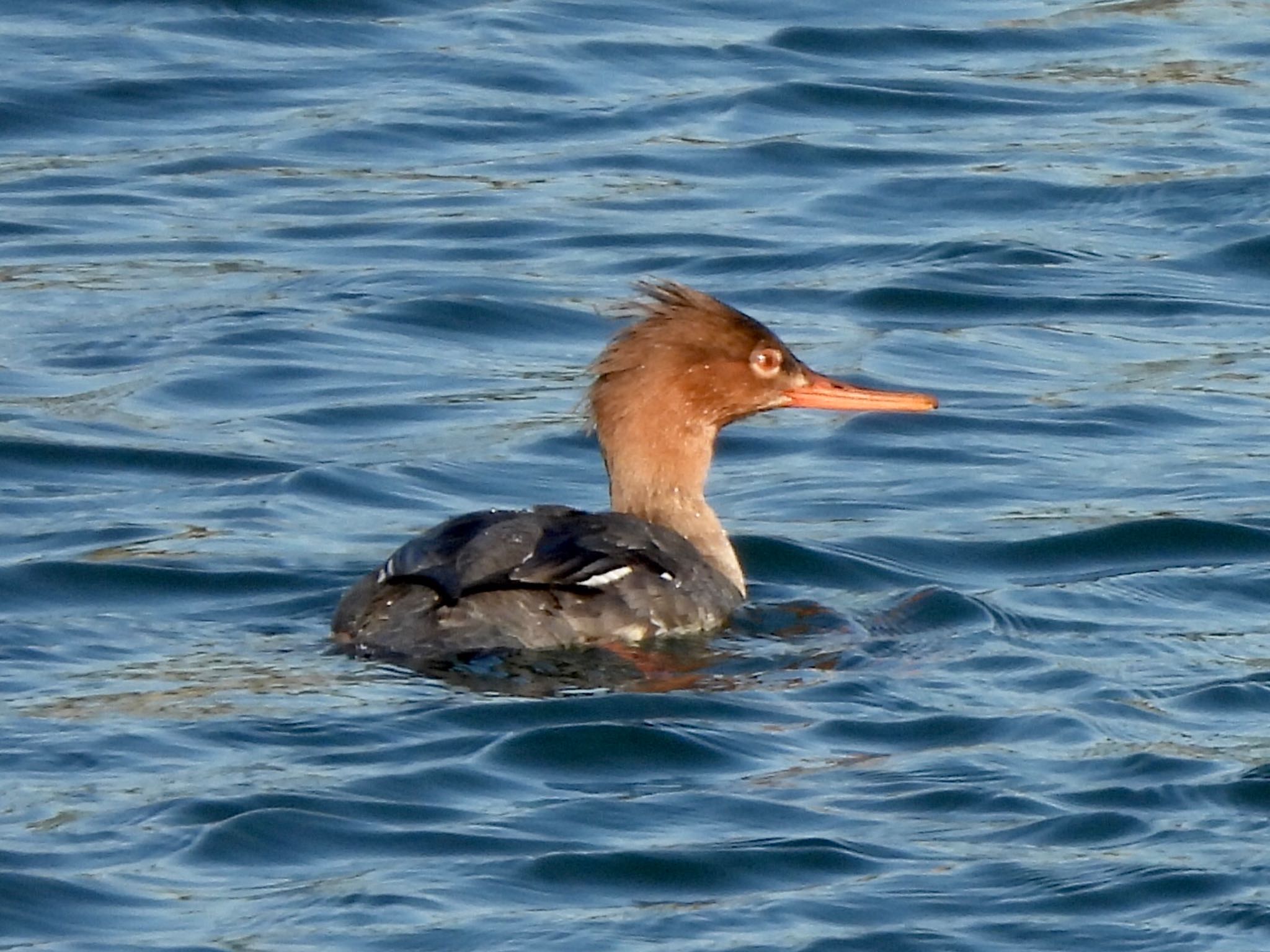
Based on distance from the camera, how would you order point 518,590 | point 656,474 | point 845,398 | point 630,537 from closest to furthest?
point 518,590, point 630,537, point 656,474, point 845,398

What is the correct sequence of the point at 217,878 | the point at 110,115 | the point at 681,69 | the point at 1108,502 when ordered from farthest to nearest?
the point at 681,69
the point at 110,115
the point at 1108,502
the point at 217,878

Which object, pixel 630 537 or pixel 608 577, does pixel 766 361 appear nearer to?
pixel 630 537

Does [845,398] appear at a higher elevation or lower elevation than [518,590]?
higher

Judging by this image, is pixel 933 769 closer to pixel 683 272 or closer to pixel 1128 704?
pixel 1128 704

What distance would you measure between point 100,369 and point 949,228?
454 centimetres

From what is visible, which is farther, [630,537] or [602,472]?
[602,472]

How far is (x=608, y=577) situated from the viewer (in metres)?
8.43

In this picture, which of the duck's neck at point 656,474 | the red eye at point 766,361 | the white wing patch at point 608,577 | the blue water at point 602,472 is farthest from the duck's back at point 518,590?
the red eye at point 766,361

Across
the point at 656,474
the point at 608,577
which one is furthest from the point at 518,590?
the point at 656,474

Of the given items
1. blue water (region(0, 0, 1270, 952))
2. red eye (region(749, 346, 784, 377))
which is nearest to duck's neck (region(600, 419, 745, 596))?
red eye (region(749, 346, 784, 377))

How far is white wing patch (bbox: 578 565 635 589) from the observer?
835 centimetres

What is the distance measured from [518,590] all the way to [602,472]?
2672mm

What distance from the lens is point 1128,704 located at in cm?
789

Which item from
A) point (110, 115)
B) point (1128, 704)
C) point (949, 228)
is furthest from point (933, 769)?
point (110, 115)
